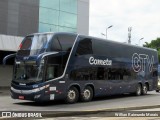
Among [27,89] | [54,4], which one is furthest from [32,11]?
[27,89]

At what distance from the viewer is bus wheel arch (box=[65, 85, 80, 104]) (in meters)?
21.1

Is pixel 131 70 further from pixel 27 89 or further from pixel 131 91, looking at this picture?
pixel 27 89

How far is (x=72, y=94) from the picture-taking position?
843 inches

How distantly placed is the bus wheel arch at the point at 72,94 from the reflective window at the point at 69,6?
22682mm

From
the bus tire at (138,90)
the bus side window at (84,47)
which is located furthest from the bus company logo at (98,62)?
the bus tire at (138,90)

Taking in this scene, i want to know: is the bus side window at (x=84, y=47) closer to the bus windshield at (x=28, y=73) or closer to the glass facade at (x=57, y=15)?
the bus windshield at (x=28, y=73)

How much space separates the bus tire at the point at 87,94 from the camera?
72.9ft

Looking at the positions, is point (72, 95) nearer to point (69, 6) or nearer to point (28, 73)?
point (28, 73)

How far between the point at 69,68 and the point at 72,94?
5.02ft

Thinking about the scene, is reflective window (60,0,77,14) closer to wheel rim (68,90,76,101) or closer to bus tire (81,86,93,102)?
bus tire (81,86,93,102)

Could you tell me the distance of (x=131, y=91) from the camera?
2783 centimetres

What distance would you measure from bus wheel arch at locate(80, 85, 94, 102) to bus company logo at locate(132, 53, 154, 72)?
5.76 m

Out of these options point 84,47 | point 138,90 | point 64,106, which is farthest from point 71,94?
point 138,90

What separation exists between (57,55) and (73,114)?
509 cm
